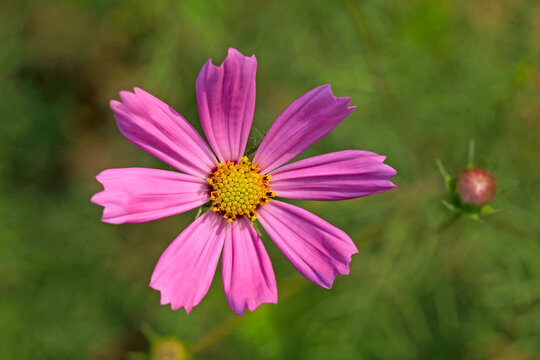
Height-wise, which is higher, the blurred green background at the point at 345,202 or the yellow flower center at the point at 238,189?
the blurred green background at the point at 345,202

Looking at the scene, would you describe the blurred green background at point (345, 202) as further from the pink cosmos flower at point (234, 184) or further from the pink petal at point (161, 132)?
the pink petal at point (161, 132)

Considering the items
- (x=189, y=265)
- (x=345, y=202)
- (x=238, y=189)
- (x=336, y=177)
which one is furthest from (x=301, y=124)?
(x=345, y=202)

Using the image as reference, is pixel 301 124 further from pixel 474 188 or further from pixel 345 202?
pixel 345 202

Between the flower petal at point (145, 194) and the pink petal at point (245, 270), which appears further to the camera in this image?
the pink petal at point (245, 270)

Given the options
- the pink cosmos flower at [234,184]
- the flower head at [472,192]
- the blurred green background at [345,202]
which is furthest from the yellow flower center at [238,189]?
the blurred green background at [345,202]

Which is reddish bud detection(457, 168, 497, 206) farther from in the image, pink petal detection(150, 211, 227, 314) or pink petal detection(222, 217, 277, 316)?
pink petal detection(150, 211, 227, 314)
